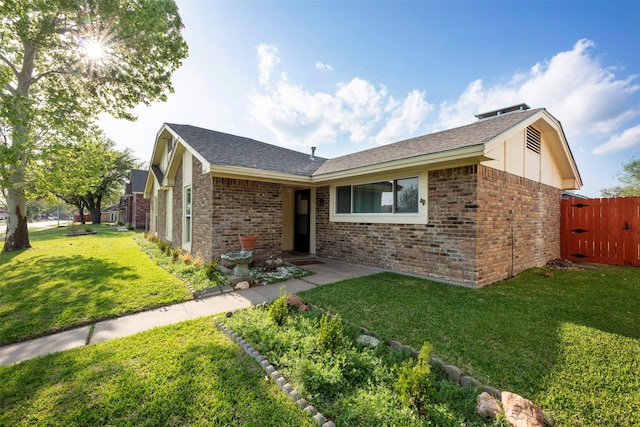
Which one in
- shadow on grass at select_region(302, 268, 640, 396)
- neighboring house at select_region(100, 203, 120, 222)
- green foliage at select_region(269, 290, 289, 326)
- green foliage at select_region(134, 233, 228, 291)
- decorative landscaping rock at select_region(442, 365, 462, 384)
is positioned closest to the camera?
decorative landscaping rock at select_region(442, 365, 462, 384)

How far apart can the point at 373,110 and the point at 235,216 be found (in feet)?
24.2

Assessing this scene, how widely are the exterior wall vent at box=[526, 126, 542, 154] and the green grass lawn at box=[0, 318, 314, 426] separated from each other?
29.3 ft

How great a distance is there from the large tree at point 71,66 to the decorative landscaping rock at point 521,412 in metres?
12.6

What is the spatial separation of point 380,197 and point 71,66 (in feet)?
48.0

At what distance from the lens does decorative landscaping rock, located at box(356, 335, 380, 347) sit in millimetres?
3131

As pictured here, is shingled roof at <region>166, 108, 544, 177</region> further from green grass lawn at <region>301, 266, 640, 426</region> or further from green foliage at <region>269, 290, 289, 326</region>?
green foliage at <region>269, 290, 289, 326</region>

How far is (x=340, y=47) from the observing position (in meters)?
8.48

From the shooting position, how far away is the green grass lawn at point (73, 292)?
158 inches

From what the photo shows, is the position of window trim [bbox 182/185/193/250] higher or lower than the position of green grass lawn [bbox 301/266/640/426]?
higher

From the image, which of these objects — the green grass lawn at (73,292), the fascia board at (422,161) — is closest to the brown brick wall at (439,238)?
the fascia board at (422,161)

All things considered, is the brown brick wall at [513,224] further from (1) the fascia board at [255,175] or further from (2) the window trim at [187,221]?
(2) the window trim at [187,221]

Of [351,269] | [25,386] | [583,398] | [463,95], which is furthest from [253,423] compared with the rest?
[463,95]

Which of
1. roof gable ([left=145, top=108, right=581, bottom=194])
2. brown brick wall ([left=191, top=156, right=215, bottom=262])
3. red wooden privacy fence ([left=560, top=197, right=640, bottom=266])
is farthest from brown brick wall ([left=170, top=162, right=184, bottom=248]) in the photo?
red wooden privacy fence ([left=560, top=197, right=640, bottom=266])

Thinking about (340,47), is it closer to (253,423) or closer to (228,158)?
(228,158)
